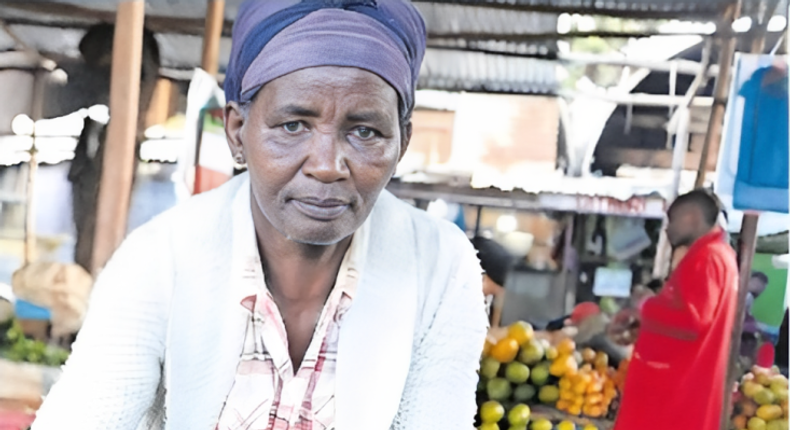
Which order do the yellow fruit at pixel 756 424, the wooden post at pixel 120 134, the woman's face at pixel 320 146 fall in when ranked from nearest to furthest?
the woman's face at pixel 320 146
the wooden post at pixel 120 134
the yellow fruit at pixel 756 424

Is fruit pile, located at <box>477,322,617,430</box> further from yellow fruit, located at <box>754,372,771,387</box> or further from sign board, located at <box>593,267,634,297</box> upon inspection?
yellow fruit, located at <box>754,372,771,387</box>

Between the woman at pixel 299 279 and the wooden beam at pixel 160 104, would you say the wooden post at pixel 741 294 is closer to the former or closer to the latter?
the woman at pixel 299 279

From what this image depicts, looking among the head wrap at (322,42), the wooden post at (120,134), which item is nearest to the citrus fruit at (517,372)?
the head wrap at (322,42)

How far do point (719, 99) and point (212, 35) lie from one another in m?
1.11

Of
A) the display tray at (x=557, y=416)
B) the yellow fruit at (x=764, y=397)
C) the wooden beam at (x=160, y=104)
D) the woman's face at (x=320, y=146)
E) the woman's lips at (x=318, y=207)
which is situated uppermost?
the wooden beam at (x=160, y=104)

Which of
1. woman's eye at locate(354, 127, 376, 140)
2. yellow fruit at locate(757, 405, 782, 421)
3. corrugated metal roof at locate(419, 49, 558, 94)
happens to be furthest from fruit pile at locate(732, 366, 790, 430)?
woman's eye at locate(354, 127, 376, 140)

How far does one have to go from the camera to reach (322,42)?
1046 mm

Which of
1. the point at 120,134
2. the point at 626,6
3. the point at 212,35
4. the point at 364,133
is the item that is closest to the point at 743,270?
the point at 626,6

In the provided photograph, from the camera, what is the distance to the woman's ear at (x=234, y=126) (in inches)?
44.2

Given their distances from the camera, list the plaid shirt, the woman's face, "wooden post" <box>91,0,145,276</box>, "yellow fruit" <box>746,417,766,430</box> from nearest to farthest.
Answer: the woman's face < the plaid shirt < "wooden post" <box>91,0,145,276</box> < "yellow fruit" <box>746,417,766,430</box>

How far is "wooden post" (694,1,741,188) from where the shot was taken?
1444mm

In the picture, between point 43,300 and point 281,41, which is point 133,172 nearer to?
point 43,300

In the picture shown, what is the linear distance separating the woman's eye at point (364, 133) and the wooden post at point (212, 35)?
1.67 ft

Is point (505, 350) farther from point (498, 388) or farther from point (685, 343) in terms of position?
point (685, 343)
